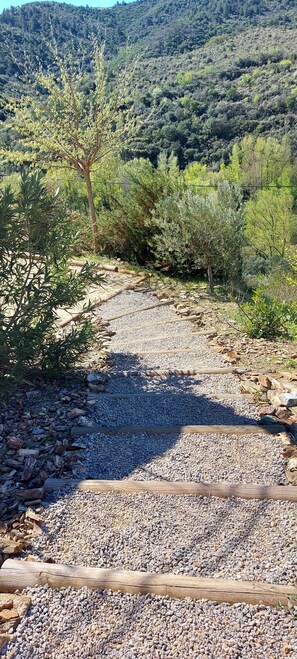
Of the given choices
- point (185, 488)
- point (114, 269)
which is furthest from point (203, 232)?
point (185, 488)

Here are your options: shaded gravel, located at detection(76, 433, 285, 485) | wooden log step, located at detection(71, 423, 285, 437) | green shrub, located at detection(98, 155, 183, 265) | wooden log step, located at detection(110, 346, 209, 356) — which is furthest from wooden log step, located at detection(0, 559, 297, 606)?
green shrub, located at detection(98, 155, 183, 265)

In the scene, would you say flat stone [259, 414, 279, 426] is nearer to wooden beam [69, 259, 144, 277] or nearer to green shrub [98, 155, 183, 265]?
wooden beam [69, 259, 144, 277]

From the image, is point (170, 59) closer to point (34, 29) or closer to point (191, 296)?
point (34, 29)

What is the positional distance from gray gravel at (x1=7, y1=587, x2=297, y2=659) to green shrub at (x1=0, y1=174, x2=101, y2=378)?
64.8 inches

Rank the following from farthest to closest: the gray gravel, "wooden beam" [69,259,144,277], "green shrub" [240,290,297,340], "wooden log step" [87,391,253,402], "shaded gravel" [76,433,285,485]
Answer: "wooden beam" [69,259,144,277]
"green shrub" [240,290,297,340]
"wooden log step" [87,391,253,402]
"shaded gravel" [76,433,285,485]
the gray gravel

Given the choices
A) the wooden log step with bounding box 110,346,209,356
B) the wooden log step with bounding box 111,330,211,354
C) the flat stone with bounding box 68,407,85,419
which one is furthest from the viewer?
the wooden log step with bounding box 111,330,211,354

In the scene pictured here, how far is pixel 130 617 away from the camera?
5.06 ft

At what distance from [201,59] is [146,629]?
58.5 metres

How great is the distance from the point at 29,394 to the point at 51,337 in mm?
489

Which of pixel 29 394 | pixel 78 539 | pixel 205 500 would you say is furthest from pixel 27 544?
pixel 29 394

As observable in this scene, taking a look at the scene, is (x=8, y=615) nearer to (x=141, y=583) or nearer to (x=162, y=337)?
(x=141, y=583)

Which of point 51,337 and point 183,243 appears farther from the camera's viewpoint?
point 183,243

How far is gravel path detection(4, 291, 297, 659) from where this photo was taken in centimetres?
147

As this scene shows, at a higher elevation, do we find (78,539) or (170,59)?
(170,59)
